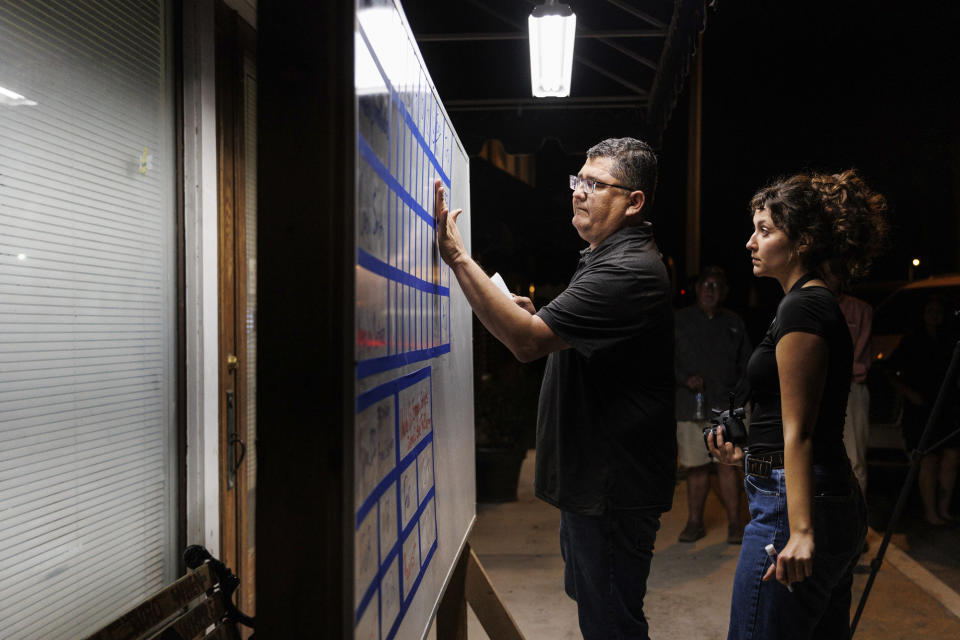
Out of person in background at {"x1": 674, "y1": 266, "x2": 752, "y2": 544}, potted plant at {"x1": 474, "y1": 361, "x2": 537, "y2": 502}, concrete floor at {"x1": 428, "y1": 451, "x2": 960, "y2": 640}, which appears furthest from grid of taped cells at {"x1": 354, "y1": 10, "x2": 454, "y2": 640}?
potted plant at {"x1": 474, "y1": 361, "x2": 537, "y2": 502}

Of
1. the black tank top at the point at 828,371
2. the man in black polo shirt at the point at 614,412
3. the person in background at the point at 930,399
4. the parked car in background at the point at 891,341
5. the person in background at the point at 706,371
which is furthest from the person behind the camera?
Answer: the parked car in background at the point at 891,341

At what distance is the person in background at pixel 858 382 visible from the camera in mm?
4785

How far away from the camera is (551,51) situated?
396 centimetres

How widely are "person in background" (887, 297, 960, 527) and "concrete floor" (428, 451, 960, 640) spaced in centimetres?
73

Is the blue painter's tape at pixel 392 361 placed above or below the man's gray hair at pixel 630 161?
below

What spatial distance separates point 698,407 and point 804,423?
3452 mm

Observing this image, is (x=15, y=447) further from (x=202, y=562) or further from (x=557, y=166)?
(x=557, y=166)

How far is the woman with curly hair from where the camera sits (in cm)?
187

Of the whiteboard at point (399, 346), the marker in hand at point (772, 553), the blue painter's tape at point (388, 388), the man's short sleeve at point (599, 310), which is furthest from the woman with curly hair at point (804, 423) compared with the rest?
the blue painter's tape at point (388, 388)

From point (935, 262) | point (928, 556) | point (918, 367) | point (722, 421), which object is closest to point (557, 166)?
point (918, 367)

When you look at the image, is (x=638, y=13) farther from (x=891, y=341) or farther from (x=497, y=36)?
(x=891, y=341)

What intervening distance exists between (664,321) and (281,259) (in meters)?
1.41

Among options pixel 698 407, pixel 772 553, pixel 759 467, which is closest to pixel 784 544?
pixel 772 553

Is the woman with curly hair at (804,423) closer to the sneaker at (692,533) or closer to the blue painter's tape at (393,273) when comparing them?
the blue painter's tape at (393,273)
